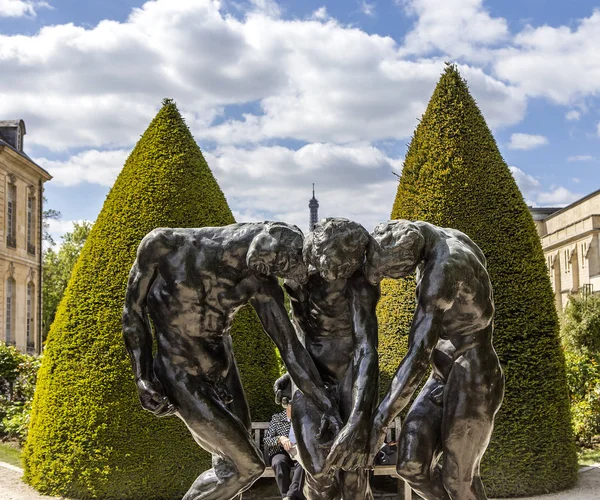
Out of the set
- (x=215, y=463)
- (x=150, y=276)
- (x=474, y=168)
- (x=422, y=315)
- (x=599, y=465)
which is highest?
(x=474, y=168)

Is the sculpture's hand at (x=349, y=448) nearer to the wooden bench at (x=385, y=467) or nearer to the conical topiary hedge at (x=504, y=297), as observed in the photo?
the wooden bench at (x=385, y=467)

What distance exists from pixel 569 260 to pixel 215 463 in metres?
35.3

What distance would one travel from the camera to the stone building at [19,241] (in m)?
27.2

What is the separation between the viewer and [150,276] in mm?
4164

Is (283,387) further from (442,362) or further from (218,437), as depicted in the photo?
(442,362)

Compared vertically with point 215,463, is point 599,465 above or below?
below

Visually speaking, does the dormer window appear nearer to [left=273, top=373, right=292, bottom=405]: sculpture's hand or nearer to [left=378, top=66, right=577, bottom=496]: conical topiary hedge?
[left=378, top=66, right=577, bottom=496]: conical topiary hedge

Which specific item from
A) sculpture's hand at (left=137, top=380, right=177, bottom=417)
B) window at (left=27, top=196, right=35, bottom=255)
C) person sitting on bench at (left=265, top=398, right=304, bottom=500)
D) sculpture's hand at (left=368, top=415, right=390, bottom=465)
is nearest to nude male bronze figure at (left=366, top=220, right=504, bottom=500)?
sculpture's hand at (left=368, top=415, right=390, bottom=465)

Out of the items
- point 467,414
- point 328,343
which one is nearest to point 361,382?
point 328,343

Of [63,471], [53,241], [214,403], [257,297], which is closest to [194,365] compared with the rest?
[214,403]

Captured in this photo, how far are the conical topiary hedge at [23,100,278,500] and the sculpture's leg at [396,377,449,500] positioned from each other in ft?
11.9

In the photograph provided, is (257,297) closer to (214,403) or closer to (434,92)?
(214,403)

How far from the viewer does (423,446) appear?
4.02m

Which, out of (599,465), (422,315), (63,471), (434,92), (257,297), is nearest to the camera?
(422,315)
